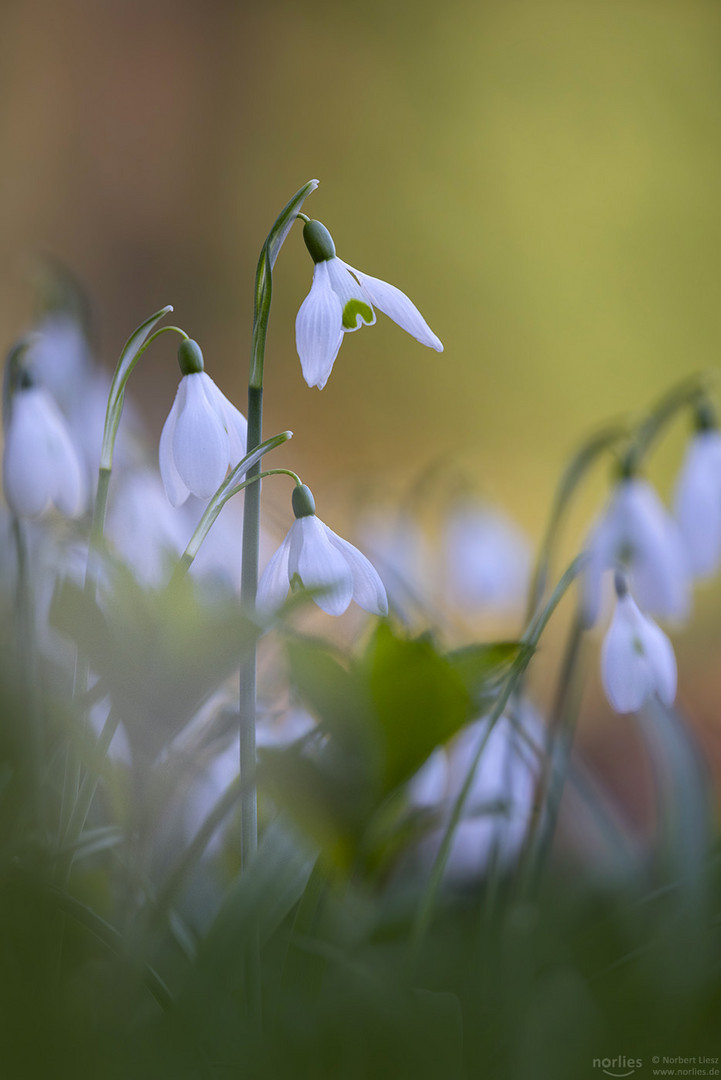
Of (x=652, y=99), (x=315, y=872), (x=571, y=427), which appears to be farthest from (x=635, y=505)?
(x=652, y=99)

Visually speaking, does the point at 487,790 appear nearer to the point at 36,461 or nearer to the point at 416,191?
the point at 36,461

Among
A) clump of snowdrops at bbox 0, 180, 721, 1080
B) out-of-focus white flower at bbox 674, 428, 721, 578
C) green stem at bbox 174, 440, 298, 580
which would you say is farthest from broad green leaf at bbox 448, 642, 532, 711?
out-of-focus white flower at bbox 674, 428, 721, 578

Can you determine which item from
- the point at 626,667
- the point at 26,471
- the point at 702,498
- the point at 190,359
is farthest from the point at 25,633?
the point at 702,498

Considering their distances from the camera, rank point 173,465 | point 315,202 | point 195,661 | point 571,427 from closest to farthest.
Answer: point 195,661 < point 173,465 < point 315,202 < point 571,427

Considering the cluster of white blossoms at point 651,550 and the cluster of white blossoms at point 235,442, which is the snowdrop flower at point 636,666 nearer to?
the cluster of white blossoms at point 651,550

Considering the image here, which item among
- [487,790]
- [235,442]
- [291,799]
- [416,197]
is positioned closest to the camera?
[291,799]

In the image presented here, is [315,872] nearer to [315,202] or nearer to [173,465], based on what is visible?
[173,465]

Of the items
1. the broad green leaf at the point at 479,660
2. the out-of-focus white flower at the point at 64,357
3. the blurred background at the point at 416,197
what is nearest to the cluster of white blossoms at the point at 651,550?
the broad green leaf at the point at 479,660
